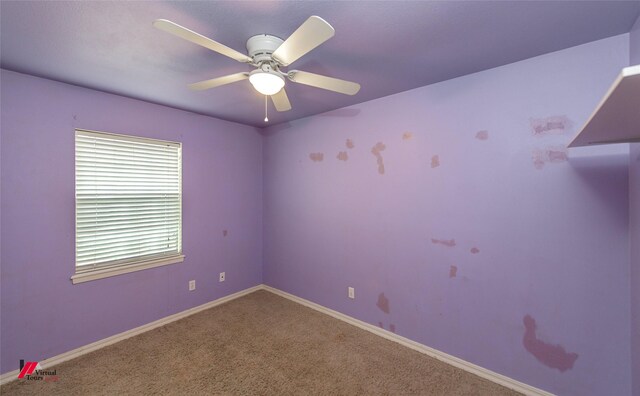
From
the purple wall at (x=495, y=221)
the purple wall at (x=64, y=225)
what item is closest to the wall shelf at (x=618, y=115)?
the purple wall at (x=495, y=221)

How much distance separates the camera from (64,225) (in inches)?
90.1

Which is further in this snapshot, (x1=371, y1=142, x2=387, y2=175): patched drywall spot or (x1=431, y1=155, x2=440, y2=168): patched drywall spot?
(x1=371, y1=142, x2=387, y2=175): patched drywall spot

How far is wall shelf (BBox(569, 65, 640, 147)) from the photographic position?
2.47 feet

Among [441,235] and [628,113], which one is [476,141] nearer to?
[441,235]

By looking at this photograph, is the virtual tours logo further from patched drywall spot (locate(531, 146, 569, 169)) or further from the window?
patched drywall spot (locate(531, 146, 569, 169))

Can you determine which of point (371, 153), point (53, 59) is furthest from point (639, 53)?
point (53, 59)

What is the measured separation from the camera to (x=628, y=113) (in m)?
1.00

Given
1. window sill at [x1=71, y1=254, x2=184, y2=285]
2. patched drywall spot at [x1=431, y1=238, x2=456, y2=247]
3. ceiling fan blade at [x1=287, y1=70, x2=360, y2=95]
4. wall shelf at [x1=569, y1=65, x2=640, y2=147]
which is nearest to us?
wall shelf at [x1=569, y1=65, x2=640, y2=147]

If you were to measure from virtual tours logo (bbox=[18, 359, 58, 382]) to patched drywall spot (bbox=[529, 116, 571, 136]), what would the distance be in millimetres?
4016

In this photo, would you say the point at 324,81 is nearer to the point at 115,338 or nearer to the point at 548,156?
the point at 548,156

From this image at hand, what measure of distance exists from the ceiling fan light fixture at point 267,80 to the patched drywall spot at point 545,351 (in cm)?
235

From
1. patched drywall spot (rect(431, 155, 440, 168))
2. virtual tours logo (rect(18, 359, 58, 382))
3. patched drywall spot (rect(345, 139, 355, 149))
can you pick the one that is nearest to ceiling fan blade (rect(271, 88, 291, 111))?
patched drywall spot (rect(345, 139, 355, 149))

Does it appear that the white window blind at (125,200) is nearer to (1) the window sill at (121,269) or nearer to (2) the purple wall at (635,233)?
(1) the window sill at (121,269)

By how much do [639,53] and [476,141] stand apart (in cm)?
90
